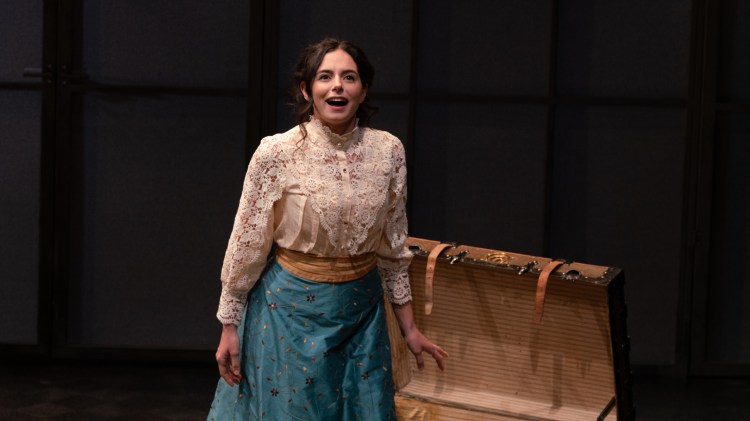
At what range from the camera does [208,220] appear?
5137 mm

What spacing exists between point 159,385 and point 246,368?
87.1 inches

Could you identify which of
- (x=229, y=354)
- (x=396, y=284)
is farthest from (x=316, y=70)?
(x=229, y=354)

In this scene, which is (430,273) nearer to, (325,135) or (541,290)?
(541,290)

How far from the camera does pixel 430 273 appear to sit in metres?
3.36

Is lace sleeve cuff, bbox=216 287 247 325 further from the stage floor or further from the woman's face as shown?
the stage floor

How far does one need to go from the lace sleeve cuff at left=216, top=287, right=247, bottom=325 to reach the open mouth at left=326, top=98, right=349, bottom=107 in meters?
0.46

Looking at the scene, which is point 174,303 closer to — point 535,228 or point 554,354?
point 535,228

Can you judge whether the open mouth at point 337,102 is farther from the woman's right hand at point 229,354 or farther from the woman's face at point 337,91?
the woman's right hand at point 229,354

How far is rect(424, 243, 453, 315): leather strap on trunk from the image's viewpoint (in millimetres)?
3264

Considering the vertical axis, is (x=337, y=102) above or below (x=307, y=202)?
above

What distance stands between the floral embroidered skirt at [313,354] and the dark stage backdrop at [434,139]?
247 centimetres

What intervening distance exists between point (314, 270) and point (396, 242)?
23cm

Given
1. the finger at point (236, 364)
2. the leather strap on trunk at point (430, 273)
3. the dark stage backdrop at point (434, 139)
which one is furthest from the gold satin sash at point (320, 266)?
the dark stage backdrop at point (434, 139)

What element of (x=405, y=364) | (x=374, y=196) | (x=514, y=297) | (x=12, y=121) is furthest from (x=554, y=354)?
(x=12, y=121)
